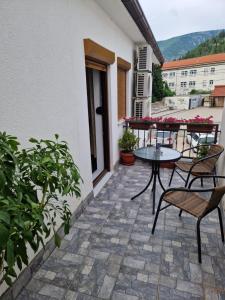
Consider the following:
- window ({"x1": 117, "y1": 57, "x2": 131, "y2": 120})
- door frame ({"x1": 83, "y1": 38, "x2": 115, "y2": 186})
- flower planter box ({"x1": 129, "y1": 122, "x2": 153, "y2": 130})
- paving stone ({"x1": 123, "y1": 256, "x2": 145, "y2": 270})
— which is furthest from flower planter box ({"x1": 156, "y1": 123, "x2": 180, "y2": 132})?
paving stone ({"x1": 123, "y1": 256, "x2": 145, "y2": 270})

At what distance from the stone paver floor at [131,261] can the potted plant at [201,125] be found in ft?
5.84

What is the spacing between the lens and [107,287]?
162 centimetres

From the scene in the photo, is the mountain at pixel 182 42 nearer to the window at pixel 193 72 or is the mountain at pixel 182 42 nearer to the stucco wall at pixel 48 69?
the window at pixel 193 72

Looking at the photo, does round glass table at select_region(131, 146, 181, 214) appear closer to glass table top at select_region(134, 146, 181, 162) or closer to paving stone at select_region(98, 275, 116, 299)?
glass table top at select_region(134, 146, 181, 162)

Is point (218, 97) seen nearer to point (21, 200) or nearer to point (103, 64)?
point (103, 64)

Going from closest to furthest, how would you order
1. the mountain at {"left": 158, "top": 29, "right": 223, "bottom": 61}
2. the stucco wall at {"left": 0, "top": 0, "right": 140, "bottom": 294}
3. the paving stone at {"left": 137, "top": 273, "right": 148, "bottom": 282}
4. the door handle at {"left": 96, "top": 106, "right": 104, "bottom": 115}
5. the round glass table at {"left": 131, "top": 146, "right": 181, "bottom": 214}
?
the stucco wall at {"left": 0, "top": 0, "right": 140, "bottom": 294}, the paving stone at {"left": 137, "top": 273, "right": 148, "bottom": 282}, the round glass table at {"left": 131, "top": 146, "right": 181, "bottom": 214}, the door handle at {"left": 96, "top": 106, "right": 104, "bottom": 115}, the mountain at {"left": 158, "top": 29, "right": 223, "bottom": 61}

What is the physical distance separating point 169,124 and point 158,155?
1.56 metres

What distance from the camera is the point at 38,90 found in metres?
1.70

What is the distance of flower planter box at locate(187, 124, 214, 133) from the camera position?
12.1 ft

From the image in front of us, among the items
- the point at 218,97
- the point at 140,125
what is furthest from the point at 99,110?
the point at 218,97

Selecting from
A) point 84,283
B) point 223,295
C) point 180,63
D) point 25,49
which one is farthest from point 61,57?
point 180,63

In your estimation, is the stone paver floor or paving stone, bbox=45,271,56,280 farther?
paving stone, bbox=45,271,56,280

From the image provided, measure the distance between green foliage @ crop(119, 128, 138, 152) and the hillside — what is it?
160ft

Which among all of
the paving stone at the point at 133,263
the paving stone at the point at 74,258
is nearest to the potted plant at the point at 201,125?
the paving stone at the point at 133,263
